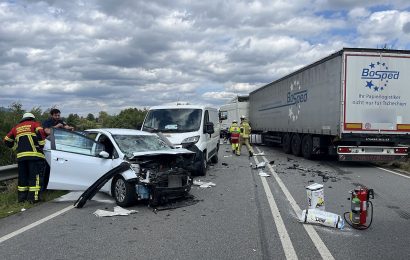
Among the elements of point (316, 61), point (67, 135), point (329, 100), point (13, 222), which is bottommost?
point (13, 222)

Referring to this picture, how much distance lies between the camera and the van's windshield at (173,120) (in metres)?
11.7

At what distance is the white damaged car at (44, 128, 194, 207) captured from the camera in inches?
288

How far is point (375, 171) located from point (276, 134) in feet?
32.0

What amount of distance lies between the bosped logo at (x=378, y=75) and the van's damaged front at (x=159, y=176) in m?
7.95

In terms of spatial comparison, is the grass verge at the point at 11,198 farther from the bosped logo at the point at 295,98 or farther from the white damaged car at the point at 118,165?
the bosped logo at the point at 295,98

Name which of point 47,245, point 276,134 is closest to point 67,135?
point 47,245

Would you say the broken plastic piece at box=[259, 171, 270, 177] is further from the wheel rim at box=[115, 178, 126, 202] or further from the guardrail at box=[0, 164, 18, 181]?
the guardrail at box=[0, 164, 18, 181]

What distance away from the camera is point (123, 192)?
293 inches

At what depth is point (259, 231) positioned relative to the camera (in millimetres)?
5789

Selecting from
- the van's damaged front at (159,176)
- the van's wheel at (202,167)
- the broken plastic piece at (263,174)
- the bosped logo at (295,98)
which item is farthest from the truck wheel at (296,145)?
the van's damaged front at (159,176)

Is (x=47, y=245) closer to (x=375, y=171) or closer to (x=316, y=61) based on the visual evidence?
(x=375, y=171)

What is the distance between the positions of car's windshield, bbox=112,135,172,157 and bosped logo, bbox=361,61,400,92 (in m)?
7.66

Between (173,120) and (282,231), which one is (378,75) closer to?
(173,120)

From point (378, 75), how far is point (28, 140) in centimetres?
1078
